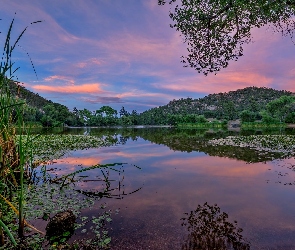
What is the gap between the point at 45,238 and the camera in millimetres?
4773

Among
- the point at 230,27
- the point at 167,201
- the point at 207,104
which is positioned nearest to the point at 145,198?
the point at 167,201

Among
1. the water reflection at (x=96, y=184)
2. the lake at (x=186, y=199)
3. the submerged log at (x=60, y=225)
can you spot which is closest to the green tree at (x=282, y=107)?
the lake at (x=186, y=199)

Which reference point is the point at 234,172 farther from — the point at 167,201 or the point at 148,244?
the point at 148,244

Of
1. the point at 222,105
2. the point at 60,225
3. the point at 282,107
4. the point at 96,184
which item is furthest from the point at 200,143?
the point at 222,105

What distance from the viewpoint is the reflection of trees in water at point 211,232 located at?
15.0 feet

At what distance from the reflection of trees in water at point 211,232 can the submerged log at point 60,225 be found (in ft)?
8.54

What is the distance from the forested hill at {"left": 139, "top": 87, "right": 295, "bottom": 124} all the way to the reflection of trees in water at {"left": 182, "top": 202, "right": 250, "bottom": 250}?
115 meters

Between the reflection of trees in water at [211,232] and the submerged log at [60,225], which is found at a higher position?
the submerged log at [60,225]

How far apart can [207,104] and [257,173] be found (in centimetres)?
17026

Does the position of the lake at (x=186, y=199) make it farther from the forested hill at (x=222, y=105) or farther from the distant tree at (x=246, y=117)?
the forested hill at (x=222, y=105)

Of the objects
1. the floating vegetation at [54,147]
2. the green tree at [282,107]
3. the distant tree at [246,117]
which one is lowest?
the floating vegetation at [54,147]

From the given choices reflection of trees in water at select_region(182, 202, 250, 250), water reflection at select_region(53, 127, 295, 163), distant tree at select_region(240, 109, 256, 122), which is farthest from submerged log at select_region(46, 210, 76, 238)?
distant tree at select_region(240, 109, 256, 122)

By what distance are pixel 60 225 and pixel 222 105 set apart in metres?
156

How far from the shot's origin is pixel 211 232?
5113 mm
